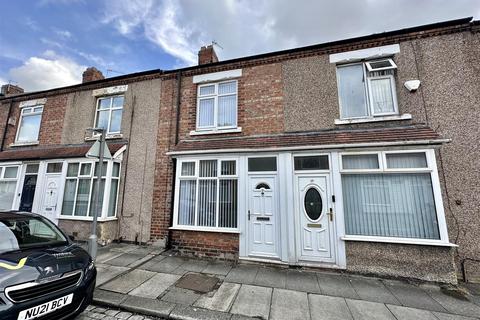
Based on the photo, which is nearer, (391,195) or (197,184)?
(391,195)

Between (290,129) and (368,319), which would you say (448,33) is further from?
(368,319)

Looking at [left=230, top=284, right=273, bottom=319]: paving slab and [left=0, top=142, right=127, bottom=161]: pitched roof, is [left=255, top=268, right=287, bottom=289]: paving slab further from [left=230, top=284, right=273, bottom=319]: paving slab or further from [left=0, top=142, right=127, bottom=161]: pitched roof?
[left=0, top=142, right=127, bottom=161]: pitched roof

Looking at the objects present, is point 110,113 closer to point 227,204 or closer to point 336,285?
point 227,204

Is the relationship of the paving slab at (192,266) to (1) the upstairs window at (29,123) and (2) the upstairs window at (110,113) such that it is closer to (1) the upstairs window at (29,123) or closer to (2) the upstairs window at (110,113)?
(2) the upstairs window at (110,113)

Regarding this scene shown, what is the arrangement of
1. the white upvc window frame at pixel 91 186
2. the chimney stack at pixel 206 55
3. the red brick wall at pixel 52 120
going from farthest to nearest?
the red brick wall at pixel 52 120, the chimney stack at pixel 206 55, the white upvc window frame at pixel 91 186

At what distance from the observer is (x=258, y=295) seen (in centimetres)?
380


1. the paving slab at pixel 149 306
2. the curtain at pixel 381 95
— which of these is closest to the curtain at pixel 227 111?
the curtain at pixel 381 95

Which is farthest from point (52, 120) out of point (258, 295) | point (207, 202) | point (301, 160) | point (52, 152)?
point (258, 295)

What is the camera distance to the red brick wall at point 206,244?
18.3 feet

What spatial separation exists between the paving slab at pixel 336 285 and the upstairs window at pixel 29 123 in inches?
468

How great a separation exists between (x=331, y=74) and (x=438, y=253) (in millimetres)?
5087

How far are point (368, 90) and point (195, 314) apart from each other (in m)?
6.73

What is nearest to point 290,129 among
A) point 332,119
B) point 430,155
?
point 332,119

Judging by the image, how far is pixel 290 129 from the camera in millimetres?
6090
